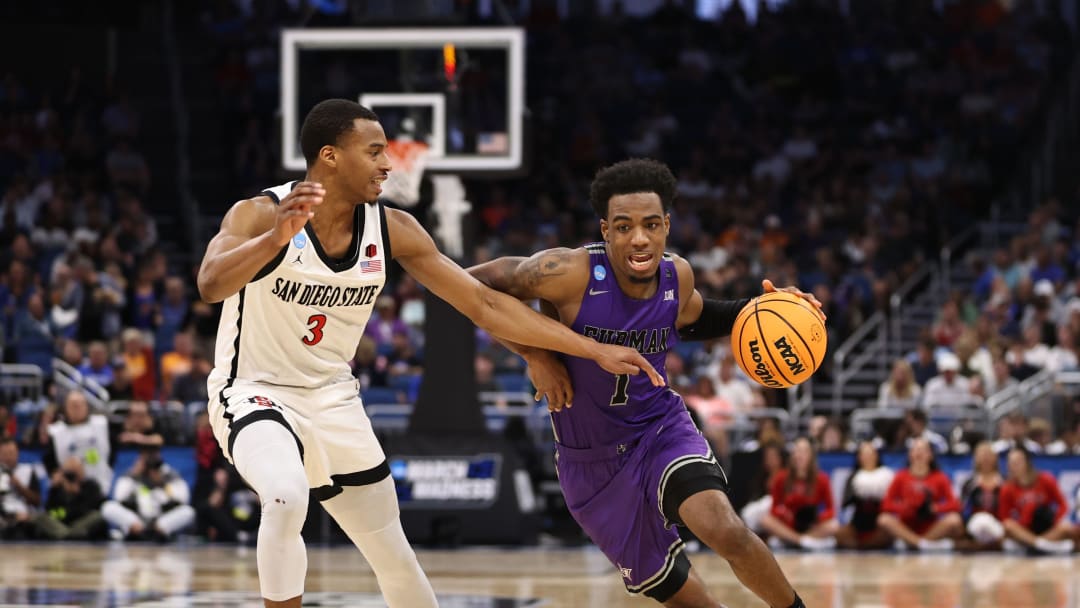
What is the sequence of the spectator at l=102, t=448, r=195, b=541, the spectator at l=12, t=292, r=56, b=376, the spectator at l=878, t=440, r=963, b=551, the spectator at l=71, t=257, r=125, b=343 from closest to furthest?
the spectator at l=878, t=440, r=963, b=551, the spectator at l=102, t=448, r=195, b=541, the spectator at l=12, t=292, r=56, b=376, the spectator at l=71, t=257, r=125, b=343

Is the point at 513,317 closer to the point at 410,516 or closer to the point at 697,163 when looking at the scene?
the point at 410,516

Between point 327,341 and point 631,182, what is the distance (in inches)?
52.4

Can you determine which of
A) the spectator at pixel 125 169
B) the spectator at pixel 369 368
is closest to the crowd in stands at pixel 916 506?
the spectator at pixel 369 368

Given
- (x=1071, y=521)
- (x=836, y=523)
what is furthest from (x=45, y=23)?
(x=1071, y=521)

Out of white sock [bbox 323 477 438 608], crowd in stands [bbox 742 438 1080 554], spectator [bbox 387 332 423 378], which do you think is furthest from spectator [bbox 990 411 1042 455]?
white sock [bbox 323 477 438 608]

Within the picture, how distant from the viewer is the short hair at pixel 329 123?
5.93 meters

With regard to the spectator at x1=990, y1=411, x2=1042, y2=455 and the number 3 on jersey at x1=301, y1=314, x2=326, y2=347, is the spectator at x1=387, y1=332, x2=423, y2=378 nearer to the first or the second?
the spectator at x1=990, y1=411, x2=1042, y2=455

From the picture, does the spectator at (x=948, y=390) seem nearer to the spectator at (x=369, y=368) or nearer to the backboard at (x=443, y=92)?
the backboard at (x=443, y=92)

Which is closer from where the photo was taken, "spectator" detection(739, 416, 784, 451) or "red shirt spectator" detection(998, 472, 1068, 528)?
"red shirt spectator" detection(998, 472, 1068, 528)

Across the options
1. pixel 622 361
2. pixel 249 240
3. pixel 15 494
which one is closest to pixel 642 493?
pixel 622 361

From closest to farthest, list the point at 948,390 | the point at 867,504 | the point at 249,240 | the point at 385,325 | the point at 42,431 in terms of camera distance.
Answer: the point at 249,240 < the point at 867,504 < the point at 42,431 < the point at 948,390 < the point at 385,325

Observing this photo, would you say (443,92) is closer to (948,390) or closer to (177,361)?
(177,361)

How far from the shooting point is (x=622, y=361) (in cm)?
605

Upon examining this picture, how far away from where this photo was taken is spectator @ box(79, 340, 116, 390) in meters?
16.2
